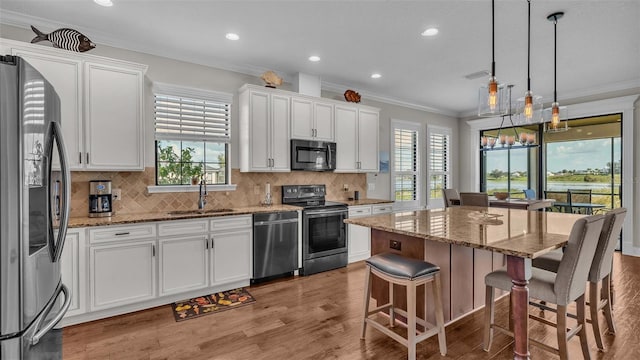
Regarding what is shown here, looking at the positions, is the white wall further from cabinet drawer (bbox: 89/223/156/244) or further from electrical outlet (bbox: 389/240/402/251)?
cabinet drawer (bbox: 89/223/156/244)

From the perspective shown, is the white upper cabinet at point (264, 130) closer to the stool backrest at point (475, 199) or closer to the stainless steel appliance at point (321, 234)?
the stainless steel appliance at point (321, 234)

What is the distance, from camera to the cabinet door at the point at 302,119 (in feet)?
14.2

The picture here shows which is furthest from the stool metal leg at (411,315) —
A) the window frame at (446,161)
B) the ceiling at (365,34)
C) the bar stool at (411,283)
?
the window frame at (446,161)

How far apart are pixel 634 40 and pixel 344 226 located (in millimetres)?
3918

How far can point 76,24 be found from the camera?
3055mm

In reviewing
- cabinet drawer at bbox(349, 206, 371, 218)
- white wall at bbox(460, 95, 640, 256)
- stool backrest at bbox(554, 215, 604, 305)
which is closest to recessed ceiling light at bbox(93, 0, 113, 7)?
cabinet drawer at bbox(349, 206, 371, 218)

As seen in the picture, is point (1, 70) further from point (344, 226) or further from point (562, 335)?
point (344, 226)

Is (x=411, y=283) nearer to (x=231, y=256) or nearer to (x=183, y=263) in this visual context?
(x=231, y=256)

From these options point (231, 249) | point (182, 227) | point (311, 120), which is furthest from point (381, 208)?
point (182, 227)

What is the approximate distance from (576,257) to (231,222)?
3.00 meters

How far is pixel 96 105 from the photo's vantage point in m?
3.00

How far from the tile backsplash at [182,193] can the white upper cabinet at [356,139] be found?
0.37 metres

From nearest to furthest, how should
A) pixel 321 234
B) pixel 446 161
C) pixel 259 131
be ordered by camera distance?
1. pixel 259 131
2. pixel 321 234
3. pixel 446 161

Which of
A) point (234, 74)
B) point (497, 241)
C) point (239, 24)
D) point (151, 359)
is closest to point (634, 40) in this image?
point (497, 241)
